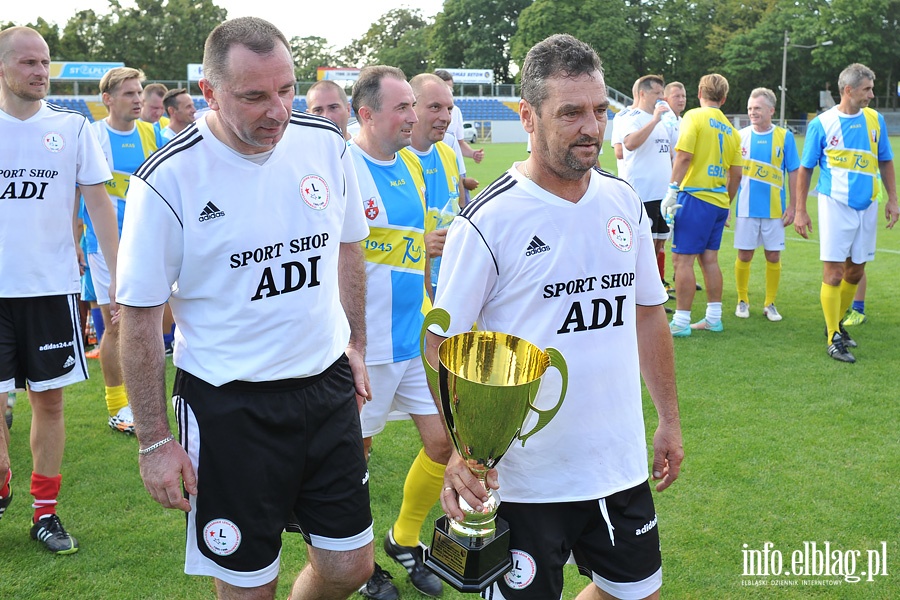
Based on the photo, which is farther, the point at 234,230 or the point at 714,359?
the point at 714,359

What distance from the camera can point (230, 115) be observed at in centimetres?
255

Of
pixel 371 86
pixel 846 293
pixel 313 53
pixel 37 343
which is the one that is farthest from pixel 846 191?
pixel 313 53

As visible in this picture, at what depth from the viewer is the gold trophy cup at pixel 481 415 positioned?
7.04 ft

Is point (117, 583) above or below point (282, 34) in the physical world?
below

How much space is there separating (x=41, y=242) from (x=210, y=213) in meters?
2.01

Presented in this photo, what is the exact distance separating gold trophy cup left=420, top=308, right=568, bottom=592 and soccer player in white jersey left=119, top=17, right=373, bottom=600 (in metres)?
0.54

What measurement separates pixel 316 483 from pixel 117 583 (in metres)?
1.61

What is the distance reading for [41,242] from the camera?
13.5ft

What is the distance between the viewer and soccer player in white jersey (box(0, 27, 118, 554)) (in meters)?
3.97

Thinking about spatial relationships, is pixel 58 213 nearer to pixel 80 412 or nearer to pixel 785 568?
pixel 80 412

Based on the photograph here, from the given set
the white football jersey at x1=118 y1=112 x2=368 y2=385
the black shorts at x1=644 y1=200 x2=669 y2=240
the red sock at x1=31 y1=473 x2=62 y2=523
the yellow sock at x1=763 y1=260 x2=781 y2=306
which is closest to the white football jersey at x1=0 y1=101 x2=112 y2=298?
the red sock at x1=31 y1=473 x2=62 y2=523

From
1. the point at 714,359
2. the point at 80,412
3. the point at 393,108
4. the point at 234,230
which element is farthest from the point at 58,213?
the point at 714,359

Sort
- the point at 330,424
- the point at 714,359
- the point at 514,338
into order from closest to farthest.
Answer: the point at 514,338
the point at 330,424
the point at 714,359

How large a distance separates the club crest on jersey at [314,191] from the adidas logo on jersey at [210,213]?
0.30m
